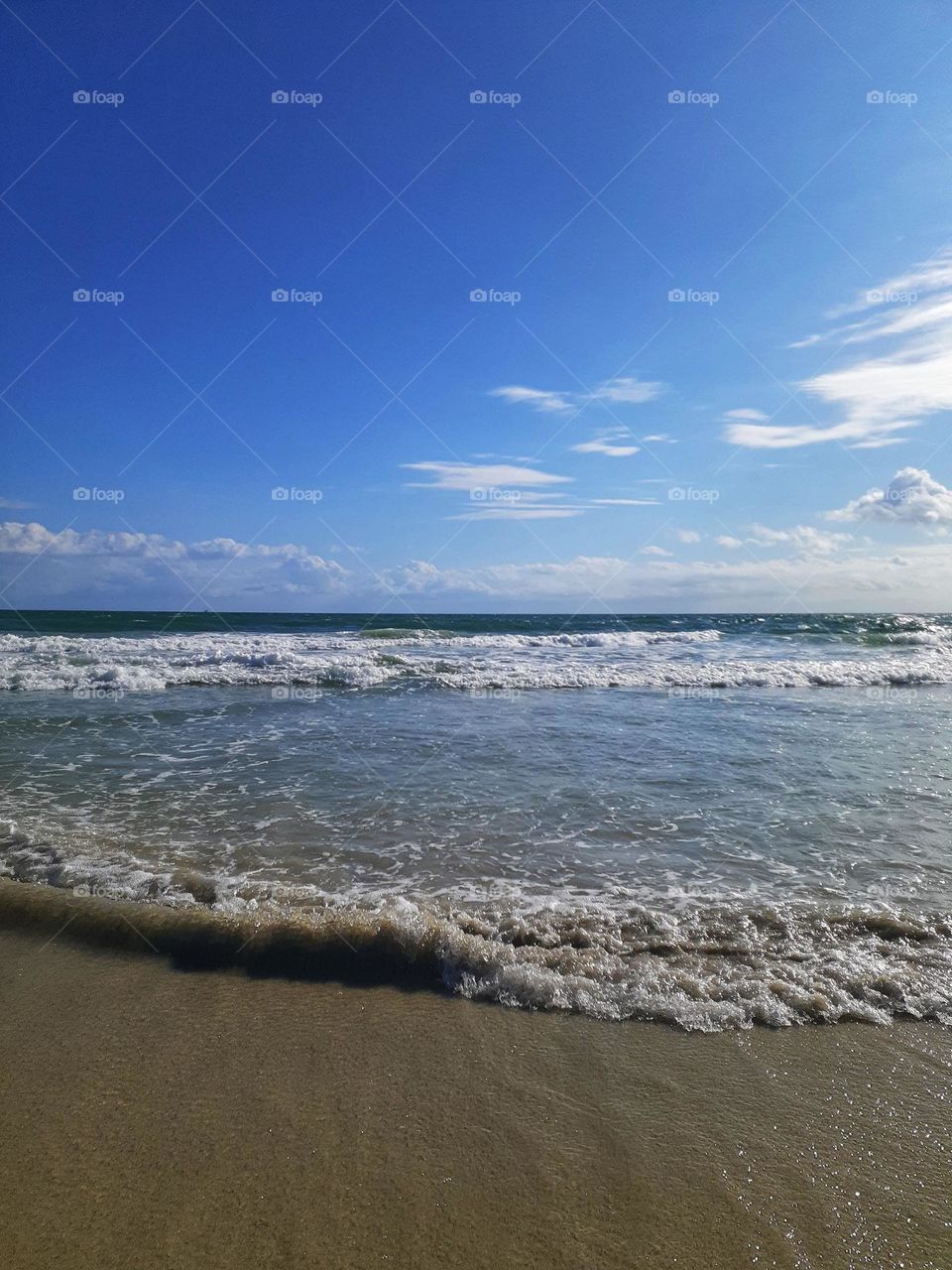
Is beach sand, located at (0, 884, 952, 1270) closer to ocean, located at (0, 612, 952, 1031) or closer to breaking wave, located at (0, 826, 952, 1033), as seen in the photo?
breaking wave, located at (0, 826, 952, 1033)

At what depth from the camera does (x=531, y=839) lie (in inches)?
249

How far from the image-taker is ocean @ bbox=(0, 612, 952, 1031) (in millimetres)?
4070

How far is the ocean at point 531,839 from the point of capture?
13.4 feet

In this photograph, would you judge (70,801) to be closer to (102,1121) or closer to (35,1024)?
(35,1024)

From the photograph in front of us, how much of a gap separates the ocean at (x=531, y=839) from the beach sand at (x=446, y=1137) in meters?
0.37

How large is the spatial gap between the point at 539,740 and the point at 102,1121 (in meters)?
8.35

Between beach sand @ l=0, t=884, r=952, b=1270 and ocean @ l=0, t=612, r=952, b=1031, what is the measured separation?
37cm

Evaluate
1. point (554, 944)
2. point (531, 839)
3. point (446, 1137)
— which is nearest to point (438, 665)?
point (531, 839)

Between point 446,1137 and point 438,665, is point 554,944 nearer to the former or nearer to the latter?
point 446,1137

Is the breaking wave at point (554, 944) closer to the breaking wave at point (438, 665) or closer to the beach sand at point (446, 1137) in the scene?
the beach sand at point (446, 1137)

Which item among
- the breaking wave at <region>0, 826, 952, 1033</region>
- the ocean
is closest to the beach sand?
the breaking wave at <region>0, 826, 952, 1033</region>

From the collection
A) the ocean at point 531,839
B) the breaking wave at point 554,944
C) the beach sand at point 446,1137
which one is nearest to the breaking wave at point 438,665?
the ocean at point 531,839

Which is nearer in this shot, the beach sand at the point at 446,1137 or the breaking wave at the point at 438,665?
the beach sand at the point at 446,1137

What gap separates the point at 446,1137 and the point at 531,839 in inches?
141
